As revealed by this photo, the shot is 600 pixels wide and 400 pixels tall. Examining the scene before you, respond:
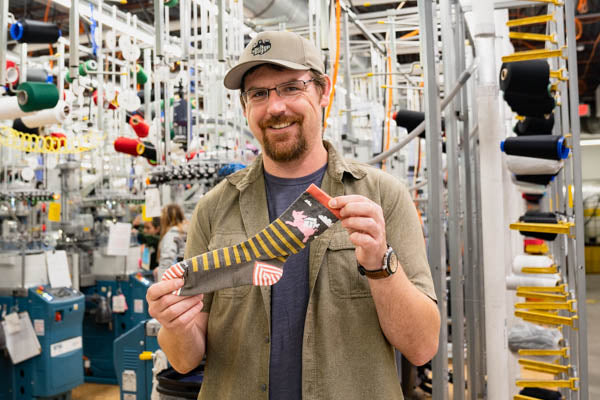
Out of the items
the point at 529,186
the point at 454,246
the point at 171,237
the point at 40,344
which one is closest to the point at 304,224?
the point at 454,246

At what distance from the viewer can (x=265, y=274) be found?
4.58 feet

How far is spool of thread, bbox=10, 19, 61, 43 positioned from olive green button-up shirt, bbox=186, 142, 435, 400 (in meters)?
1.78

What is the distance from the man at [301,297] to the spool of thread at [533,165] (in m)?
1.47

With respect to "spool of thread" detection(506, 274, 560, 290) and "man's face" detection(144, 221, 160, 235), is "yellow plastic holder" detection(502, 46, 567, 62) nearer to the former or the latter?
"spool of thread" detection(506, 274, 560, 290)

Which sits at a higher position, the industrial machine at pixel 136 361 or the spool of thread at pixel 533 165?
the spool of thread at pixel 533 165

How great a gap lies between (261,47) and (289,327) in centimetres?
77

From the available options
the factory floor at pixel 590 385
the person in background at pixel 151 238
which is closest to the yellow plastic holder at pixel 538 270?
the factory floor at pixel 590 385

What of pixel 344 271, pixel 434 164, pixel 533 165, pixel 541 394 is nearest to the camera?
pixel 344 271

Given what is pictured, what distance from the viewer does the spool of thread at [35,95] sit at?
2.55 metres

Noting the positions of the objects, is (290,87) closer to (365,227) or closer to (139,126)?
(365,227)

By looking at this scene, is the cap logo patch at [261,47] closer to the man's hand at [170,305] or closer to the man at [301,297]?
the man at [301,297]

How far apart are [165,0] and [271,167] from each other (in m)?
1.80

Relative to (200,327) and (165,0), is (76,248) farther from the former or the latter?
(200,327)

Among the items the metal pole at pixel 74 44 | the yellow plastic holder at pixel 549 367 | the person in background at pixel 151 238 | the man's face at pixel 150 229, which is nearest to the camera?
the metal pole at pixel 74 44
